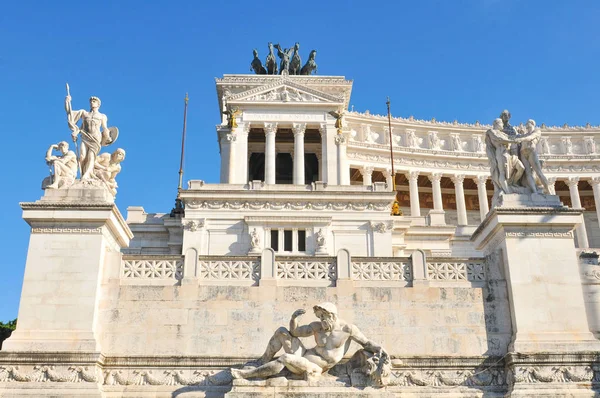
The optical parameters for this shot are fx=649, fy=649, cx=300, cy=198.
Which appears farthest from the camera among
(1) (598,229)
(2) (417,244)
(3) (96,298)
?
(1) (598,229)

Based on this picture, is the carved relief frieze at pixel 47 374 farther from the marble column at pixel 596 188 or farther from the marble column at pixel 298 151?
the marble column at pixel 596 188

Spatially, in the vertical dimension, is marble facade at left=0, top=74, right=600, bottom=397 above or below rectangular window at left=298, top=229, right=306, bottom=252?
below

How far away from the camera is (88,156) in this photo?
16594 millimetres

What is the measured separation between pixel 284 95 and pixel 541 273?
45910mm

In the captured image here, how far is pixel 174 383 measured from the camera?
1444 centimetres

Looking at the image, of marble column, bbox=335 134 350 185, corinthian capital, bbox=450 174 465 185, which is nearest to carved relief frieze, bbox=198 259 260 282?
marble column, bbox=335 134 350 185

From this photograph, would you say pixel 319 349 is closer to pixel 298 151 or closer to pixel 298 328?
pixel 298 328

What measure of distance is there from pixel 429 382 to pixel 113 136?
10163mm

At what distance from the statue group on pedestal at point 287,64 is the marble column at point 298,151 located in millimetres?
10571

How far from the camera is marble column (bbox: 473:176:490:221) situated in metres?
65.0

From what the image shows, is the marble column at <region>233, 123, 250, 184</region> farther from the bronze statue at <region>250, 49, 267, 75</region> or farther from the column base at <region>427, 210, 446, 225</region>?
the column base at <region>427, 210, 446, 225</region>

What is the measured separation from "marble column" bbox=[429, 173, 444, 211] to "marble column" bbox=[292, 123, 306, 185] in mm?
16373

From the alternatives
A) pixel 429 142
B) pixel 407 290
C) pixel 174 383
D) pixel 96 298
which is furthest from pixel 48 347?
pixel 429 142

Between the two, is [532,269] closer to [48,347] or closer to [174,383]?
[174,383]
